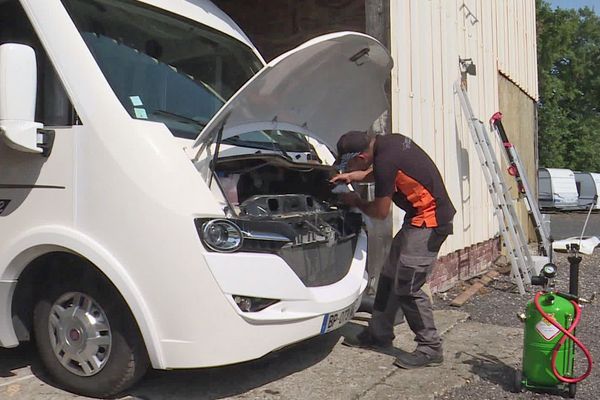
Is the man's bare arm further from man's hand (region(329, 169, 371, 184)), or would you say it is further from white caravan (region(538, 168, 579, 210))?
white caravan (region(538, 168, 579, 210))

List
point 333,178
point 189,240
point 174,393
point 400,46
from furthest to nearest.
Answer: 1. point 400,46
2. point 333,178
3. point 174,393
4. point 189,240

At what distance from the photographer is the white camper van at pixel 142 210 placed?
12.4 feet

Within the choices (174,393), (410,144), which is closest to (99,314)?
(174,393)

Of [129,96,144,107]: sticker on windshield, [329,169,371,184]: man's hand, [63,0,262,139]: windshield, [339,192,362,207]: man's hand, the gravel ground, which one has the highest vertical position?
[63,0,262,139]: windshield

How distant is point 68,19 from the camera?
412 cm

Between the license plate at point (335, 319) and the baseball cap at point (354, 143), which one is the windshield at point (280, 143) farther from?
the license plate at point (335, 319)

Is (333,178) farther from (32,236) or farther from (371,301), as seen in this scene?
(32,236)

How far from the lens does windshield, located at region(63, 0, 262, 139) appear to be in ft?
13.8

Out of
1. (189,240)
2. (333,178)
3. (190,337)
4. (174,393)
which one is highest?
(333,178)

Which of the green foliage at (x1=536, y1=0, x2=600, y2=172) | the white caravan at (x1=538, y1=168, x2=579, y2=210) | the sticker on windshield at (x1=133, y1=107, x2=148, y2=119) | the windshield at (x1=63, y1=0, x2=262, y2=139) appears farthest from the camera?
the green foliage at (x1=536, y1=0, x2=600, y2=172)

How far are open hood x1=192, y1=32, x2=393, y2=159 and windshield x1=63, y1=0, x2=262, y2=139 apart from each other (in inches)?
16.7

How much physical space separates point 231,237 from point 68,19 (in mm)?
1733

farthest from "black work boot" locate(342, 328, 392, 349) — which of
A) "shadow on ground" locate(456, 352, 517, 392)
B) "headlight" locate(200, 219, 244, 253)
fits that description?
"headlight" locate(200, 219, 244, 253)

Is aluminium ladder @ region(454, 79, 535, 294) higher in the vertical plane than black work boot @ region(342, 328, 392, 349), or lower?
higher
